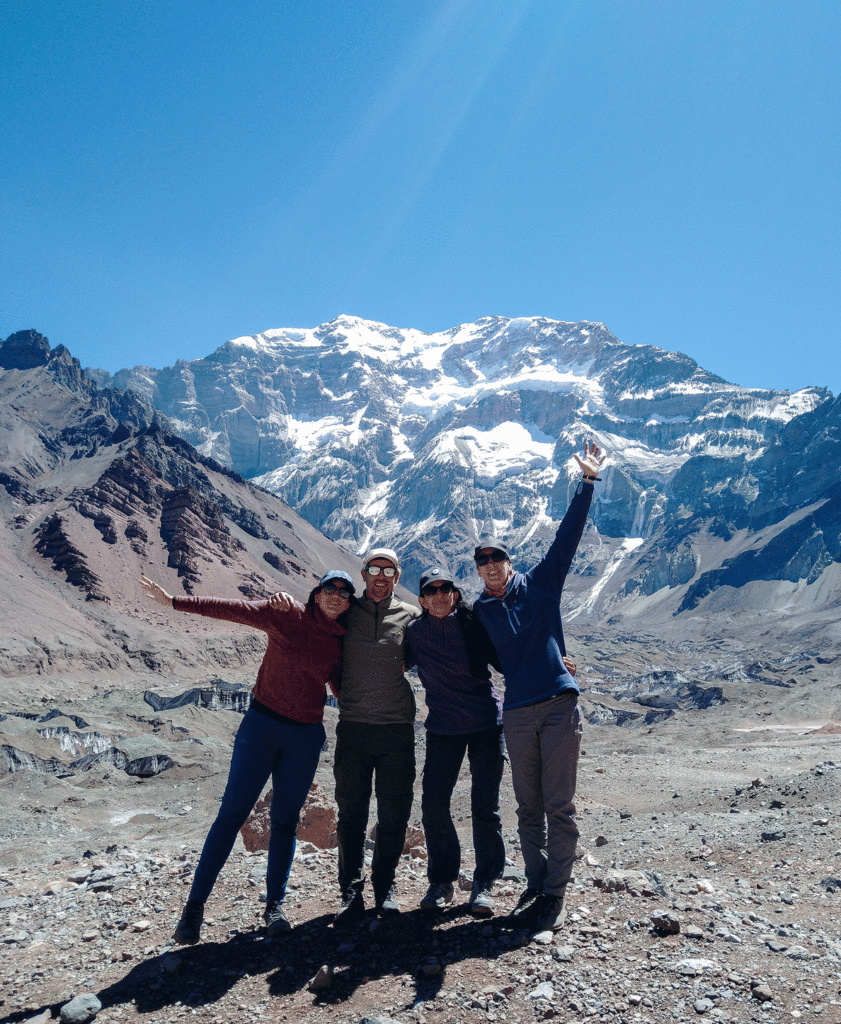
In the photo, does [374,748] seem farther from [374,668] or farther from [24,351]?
[24,351]

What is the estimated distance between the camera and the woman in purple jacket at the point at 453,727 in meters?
5.15

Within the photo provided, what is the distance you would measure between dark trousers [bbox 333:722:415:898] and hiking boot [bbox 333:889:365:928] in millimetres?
46

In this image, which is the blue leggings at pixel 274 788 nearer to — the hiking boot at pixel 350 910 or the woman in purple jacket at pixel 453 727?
the hiking boot at pixel 350 910

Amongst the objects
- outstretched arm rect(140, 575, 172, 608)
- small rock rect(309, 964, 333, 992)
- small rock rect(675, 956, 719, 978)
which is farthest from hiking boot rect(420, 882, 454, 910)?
outstretched arm rect(140, 575, 172, 608)

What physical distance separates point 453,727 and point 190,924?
2348 millimetres

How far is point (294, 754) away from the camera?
512cm

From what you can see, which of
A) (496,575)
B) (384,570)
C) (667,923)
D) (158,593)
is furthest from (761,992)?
(158,593)

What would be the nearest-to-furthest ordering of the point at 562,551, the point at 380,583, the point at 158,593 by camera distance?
the point at 380,583
the point at 562,551
the point at 158,593

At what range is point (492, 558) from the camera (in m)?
5.31

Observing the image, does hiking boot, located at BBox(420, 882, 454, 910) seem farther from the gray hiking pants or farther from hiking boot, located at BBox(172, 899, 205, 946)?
hiking boot, located at BBox(172, 899, 205, 946)

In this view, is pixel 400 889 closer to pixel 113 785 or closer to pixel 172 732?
pixel 113 785

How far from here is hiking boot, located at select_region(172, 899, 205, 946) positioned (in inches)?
190

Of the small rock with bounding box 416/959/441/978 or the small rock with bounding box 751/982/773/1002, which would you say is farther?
the small rock with bounding box 416/959/441/978

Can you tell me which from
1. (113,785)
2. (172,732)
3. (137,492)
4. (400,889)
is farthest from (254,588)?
(400,889)
